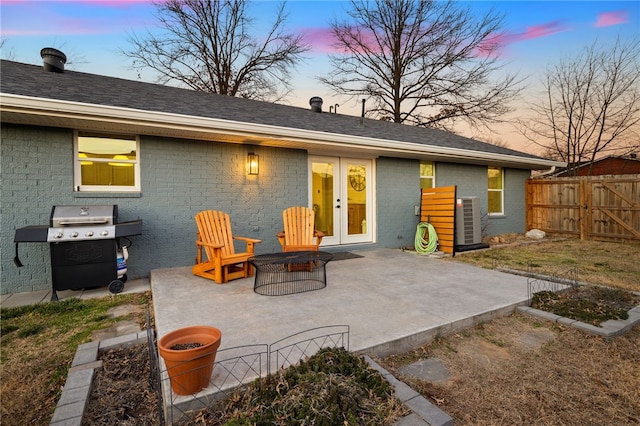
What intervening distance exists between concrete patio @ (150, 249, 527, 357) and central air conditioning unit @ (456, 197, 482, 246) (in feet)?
6.57

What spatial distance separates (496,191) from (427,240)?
13.0ft

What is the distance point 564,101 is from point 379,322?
15.0 metres

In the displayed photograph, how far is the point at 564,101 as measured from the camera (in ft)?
41.2

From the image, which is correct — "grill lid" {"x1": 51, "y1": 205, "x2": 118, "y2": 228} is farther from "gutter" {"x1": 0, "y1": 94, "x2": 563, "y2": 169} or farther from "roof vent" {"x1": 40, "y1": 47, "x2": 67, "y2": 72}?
"roof vent" {"x1": 40, "y1": 47, "x2": 67, "y2": 72}

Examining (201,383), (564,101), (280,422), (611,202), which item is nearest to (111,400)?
(201,383)

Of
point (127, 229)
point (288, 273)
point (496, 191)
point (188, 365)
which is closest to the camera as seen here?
point (188, 365)

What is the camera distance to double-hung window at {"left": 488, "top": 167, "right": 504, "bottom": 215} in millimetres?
8867

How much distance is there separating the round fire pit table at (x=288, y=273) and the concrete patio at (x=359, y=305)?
0.53 feet

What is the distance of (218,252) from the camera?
12.6 feet

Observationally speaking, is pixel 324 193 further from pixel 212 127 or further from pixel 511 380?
pixel 511 380

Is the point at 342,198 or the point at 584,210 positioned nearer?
the point at 342,198

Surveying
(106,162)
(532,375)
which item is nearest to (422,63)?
(106,162)

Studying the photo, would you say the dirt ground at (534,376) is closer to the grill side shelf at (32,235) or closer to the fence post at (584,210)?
the grill side shelf at (32,235)

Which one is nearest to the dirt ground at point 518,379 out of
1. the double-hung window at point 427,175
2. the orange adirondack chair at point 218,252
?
the orange adirondack chair at point 218,252
